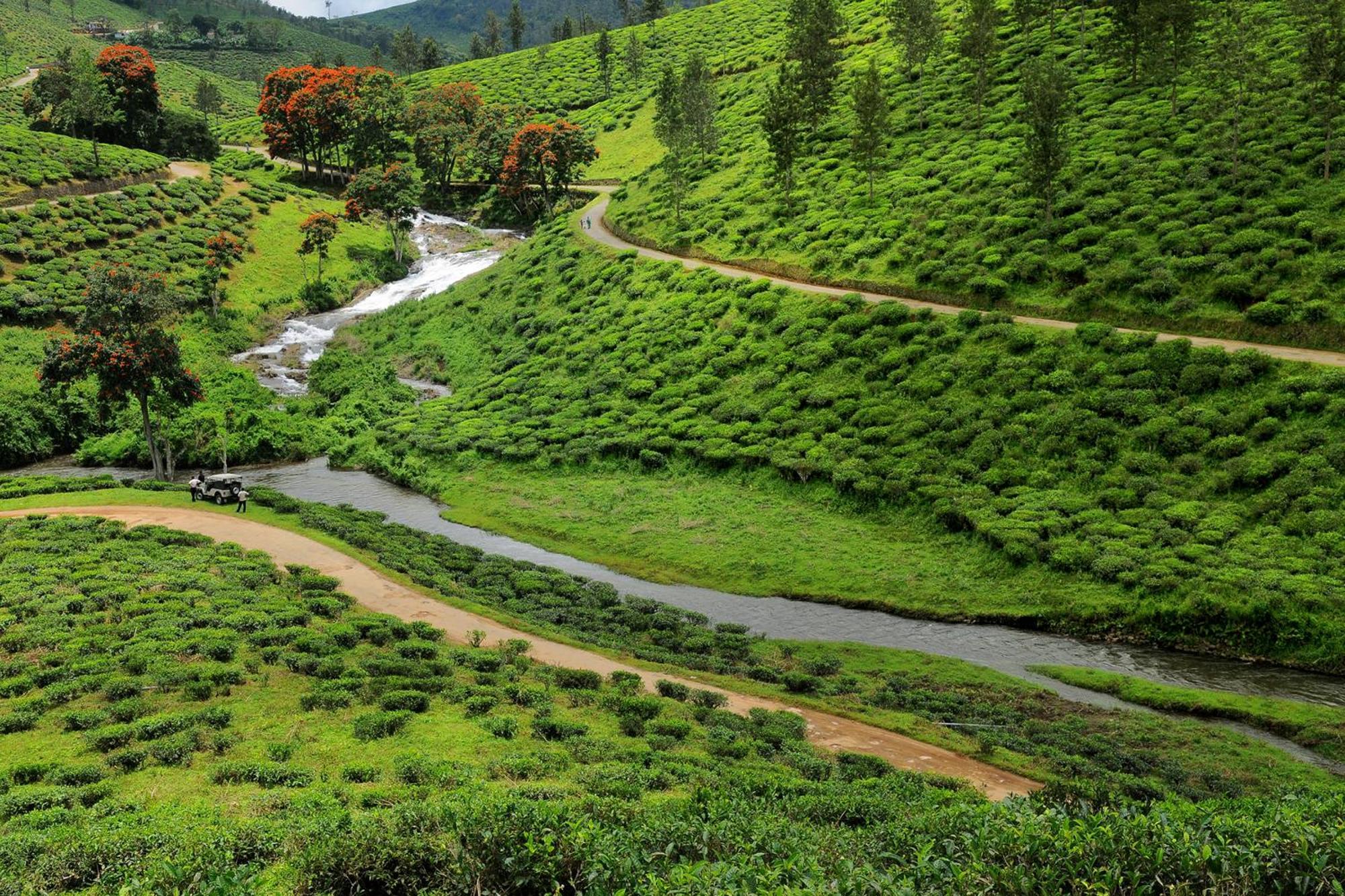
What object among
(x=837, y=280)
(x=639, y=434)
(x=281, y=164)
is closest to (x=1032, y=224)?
(x=837, y=280)

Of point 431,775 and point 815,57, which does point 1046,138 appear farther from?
point 431,775

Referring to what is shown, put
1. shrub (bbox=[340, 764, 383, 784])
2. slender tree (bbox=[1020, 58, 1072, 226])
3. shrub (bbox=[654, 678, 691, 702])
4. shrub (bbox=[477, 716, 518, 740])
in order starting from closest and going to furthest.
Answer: shrub (bbox=[340, 764, 383, 784]) → shrub (bbox=[477, 716, 518, 740]) → shrub (bbox=[654, 678, 691, 702]) → slender tree (bbox=[1020, 58, 1072, 226])

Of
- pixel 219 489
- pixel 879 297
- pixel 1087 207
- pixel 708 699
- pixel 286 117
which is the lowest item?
pixel 708 699

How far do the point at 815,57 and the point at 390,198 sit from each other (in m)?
46.1

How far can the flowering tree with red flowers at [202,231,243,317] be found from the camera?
2926 inches

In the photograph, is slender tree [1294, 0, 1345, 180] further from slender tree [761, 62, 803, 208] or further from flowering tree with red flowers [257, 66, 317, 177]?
flowering tree with red flowers [257, 66, 317, 177]

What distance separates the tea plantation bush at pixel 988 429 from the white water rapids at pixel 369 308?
43.5ft

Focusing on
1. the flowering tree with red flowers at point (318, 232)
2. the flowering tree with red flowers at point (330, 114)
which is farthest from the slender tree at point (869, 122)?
the flowering tree with red flowers at point (330, 114)

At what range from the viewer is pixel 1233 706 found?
27.8m

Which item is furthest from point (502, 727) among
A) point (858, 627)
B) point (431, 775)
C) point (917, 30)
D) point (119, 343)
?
point (917, 30)

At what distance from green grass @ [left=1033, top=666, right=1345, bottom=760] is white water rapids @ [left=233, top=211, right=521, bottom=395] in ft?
177

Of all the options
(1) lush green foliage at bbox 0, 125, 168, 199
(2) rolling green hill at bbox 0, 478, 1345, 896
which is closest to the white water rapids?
(1) lush green foliage at bbox 0, 125, 168, 199

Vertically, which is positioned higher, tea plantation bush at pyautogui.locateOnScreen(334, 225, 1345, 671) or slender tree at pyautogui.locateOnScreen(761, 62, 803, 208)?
slender tree at pyautogui.locateOnScreen(761, 62, 803, 208)

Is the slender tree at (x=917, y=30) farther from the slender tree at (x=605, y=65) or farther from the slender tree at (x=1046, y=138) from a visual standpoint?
the slender tree at (x=605, y=65)
